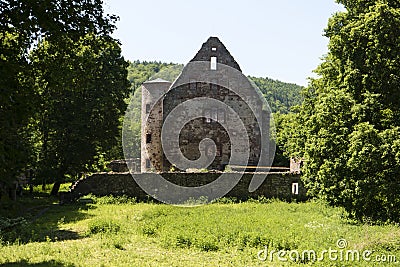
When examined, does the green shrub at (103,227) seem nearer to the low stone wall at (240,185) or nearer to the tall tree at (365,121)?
the tall tree at (365,121)

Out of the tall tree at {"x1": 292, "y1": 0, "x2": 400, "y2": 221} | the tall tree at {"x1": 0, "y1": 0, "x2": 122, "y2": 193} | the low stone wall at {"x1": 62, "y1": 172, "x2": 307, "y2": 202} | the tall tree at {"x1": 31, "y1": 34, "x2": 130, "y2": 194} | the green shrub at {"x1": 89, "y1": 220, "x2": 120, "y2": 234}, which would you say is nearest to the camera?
the tall tree at {"x1": 0, "y1": 0, "x2": 122, "y2": 193}

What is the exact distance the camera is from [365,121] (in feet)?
45.8

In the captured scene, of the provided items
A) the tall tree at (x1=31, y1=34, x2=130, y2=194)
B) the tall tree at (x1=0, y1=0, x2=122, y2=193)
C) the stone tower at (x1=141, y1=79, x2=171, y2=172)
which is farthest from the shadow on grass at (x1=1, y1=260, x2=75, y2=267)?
the stone tower at (x1=141, y1=79, x2=171, y2=172)

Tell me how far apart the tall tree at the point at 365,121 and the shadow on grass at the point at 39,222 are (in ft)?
29.3

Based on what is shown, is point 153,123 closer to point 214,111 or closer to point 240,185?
point 214,111

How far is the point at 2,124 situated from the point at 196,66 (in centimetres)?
1978

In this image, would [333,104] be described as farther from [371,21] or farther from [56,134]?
[56,134]

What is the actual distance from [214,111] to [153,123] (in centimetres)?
497

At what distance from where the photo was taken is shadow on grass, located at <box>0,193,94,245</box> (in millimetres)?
12953

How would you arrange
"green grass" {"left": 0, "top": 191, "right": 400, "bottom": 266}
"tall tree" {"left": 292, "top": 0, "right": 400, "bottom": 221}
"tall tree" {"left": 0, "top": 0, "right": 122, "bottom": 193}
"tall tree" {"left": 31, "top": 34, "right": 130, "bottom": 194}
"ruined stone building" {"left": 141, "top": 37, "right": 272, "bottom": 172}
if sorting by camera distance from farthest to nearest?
1. "ruined stone building" {"left": 141, "top": 37, "right": 272, "bottom": 172}
2. "tall tree" {"left": 31, "top": 34, "right": 130, "bottom": 194}
3. "tall tree" {"left": 292, "top": 0, "right": 400, "bottom": 221}
4. "green grass" {"left": 0, "top": 191, "right": 400, "bottom": 266}
5. "tall tree" {"left": 0, "top": 0, "right": 122, "bottom": 193}

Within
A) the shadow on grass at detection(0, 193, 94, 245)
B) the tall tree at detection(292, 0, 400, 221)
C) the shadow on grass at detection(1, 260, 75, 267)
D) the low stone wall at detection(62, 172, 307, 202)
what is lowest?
the shadow on grass at detection(0, 193, 94, 245)

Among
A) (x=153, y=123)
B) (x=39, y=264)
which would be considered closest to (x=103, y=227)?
(x=39, y=264)

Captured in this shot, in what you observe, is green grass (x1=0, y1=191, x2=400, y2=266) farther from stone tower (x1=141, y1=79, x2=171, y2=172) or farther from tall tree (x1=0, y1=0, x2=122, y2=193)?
stone tower (x1=141, y1=79, x2=171, y2=172)

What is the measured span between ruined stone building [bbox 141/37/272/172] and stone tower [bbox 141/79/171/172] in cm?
137
